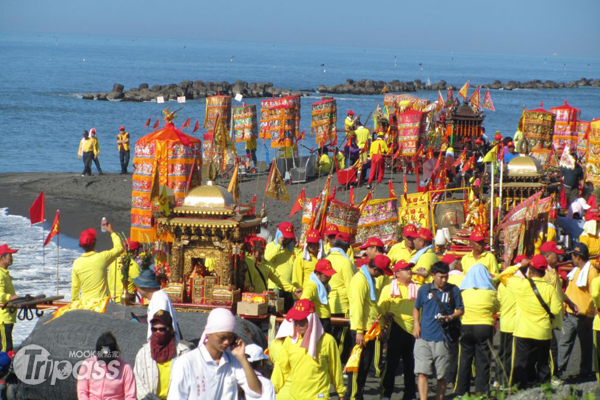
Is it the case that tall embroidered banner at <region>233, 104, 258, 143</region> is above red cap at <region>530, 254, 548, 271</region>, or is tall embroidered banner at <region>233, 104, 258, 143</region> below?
below

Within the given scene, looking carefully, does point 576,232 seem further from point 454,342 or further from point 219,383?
point 219,383

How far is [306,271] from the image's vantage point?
10.8 m

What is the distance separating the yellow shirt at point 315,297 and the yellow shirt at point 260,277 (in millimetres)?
1436

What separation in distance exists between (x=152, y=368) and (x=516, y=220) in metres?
7.43

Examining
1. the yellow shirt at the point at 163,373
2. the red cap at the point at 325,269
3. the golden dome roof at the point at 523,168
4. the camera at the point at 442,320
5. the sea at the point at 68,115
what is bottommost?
the sea at the point at 68,115

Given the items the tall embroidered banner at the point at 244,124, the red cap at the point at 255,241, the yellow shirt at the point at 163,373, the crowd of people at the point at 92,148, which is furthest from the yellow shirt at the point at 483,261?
the crowd of people at the point at 92,148

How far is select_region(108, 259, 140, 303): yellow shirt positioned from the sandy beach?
8.68m

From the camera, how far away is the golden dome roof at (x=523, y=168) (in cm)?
1496

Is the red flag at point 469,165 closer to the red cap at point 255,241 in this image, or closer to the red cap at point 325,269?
the red cap at point 255,241

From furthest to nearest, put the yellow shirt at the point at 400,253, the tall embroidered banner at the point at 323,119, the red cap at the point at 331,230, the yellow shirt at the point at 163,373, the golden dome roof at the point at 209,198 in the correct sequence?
the tall embroidered banner at the point at 323,119 < the red cap at the point at 331,230 < the golden dome roof at the point at 209,198 < the yellow shirt at the point at 400,253 < the yellow shirt at the point at 163,373

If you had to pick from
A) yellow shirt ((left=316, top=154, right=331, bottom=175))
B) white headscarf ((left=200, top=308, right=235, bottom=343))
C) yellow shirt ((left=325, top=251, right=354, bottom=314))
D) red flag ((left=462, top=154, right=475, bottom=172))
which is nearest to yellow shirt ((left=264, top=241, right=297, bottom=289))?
yellow shirt ((left=325, top=251, right=354, bottom=314))

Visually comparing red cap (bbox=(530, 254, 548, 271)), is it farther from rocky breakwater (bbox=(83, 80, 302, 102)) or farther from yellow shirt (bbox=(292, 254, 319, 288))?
rocky breakwater (bbox=(83, 80, 302, 102))

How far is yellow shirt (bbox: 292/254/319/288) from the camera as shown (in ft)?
35.2

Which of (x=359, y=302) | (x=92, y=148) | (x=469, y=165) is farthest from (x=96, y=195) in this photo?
(x=359, y=302)
